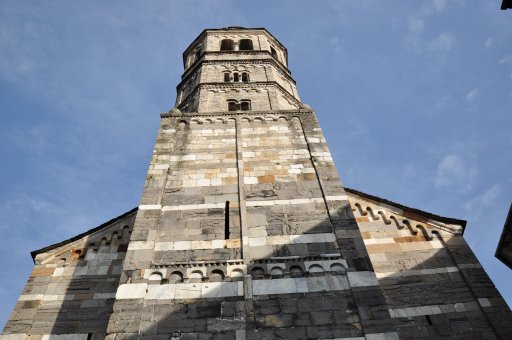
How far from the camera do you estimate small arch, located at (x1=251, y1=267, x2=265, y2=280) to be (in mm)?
7416

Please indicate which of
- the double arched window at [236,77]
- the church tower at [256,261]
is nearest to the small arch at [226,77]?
the double arched window at [236,77]

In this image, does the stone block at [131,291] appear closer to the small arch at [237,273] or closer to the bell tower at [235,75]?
the small arch at [237,273]

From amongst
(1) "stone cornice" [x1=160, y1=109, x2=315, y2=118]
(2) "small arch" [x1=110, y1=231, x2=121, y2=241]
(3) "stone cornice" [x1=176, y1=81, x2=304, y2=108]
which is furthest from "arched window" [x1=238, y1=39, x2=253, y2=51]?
(2) "small arch" [x1=110, y1=231, x2=121, y2=241]

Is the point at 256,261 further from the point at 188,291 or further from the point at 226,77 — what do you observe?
the point at 226,77

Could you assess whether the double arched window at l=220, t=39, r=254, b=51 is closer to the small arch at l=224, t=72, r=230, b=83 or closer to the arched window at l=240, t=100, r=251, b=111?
the small arch at l=224, t=72, r=230, b=83

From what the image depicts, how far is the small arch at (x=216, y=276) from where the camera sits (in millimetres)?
7352

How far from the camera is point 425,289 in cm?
874

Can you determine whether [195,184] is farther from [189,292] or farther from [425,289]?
[425,289]

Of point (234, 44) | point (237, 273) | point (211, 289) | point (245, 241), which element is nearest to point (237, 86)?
point (234, 44)

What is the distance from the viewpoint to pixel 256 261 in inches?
302

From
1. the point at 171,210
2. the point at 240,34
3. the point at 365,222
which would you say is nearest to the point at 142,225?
the point at 171,210

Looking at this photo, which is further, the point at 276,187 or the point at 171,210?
the point at 276,187

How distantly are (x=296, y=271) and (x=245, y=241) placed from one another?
113 centimetres

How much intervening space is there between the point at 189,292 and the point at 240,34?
1489 centimetres
